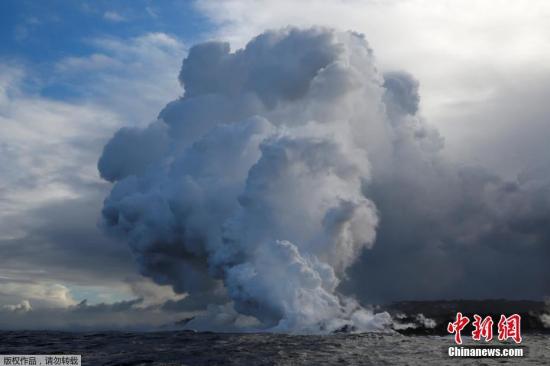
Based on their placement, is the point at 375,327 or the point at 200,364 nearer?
the point at 200,364

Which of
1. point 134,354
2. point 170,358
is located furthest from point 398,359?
point 134,354

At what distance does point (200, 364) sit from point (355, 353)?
27.1 m

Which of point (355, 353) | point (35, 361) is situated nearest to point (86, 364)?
point (35, 361)

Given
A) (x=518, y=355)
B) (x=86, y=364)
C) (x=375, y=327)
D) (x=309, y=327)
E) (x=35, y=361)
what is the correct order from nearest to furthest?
1. (x=35, y=361)
2. (x=86, y=364)
3. (x=518, y=355)
4. (x=309, y=327)
5. (x=375, y=327)

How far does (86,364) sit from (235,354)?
911 inches

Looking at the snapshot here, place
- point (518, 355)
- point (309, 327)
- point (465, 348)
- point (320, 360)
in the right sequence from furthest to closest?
point (309, 327) → point (465, 348) → point (518, 355) → point (320, 360)

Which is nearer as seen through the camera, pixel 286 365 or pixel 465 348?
pixel 286 365

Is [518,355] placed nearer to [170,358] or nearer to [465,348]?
[465,348]

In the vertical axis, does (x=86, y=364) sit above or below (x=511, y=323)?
below

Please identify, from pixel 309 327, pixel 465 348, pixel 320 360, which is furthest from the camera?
pixel 309 327

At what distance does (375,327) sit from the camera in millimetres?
171250

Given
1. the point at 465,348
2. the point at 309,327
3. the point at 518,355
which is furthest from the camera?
the point at 309,327

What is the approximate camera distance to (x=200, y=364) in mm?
73625

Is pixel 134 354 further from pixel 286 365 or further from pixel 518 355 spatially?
pixel 518 355
